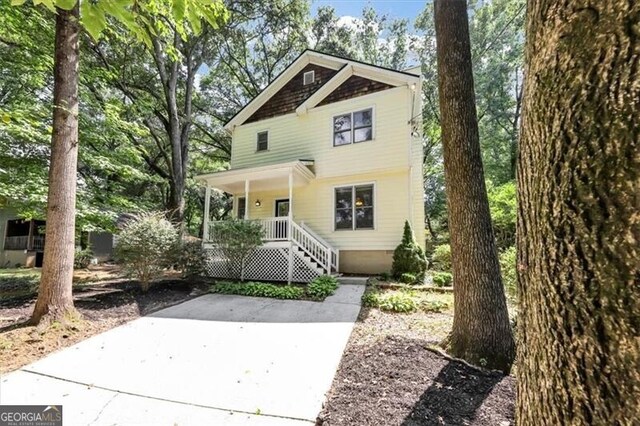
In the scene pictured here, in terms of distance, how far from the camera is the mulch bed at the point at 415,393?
2.68m

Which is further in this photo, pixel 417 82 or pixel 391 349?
pixel 417 82

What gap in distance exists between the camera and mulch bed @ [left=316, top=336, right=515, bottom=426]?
8.78 ft

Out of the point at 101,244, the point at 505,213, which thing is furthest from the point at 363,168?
the point at 101,244

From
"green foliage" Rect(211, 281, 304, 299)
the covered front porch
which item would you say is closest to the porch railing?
the covered front porch

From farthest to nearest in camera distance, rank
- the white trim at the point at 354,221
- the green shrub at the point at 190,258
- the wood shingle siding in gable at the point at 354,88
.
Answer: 1. the wood shingle siding in gable at the point at 354,88
2. the white trim at the point at 354,221
3. the green shrub at the point at 190,258

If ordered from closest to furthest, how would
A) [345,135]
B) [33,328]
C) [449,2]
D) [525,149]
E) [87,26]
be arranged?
1. [525,149]
2. [87,26]
3. [449,2]
4. [33,328]
5. [345,135]

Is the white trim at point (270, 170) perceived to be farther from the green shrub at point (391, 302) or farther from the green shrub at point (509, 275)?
the green shrub at point (509, 275)

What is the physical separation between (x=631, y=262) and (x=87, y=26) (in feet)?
9.38

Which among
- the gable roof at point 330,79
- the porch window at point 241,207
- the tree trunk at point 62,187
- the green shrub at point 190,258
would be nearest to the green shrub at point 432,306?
the green shrub at point 190,258

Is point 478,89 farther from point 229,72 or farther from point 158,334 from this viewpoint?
point 158,334

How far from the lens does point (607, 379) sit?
Result: 1041 mm

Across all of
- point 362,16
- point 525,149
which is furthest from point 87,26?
point 362,16

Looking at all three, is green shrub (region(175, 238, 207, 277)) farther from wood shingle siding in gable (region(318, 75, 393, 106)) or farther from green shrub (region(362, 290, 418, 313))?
wood shingle siding in gable (region(318, 75, 393, 106))

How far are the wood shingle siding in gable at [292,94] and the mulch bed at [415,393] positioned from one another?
11303 millimetres
